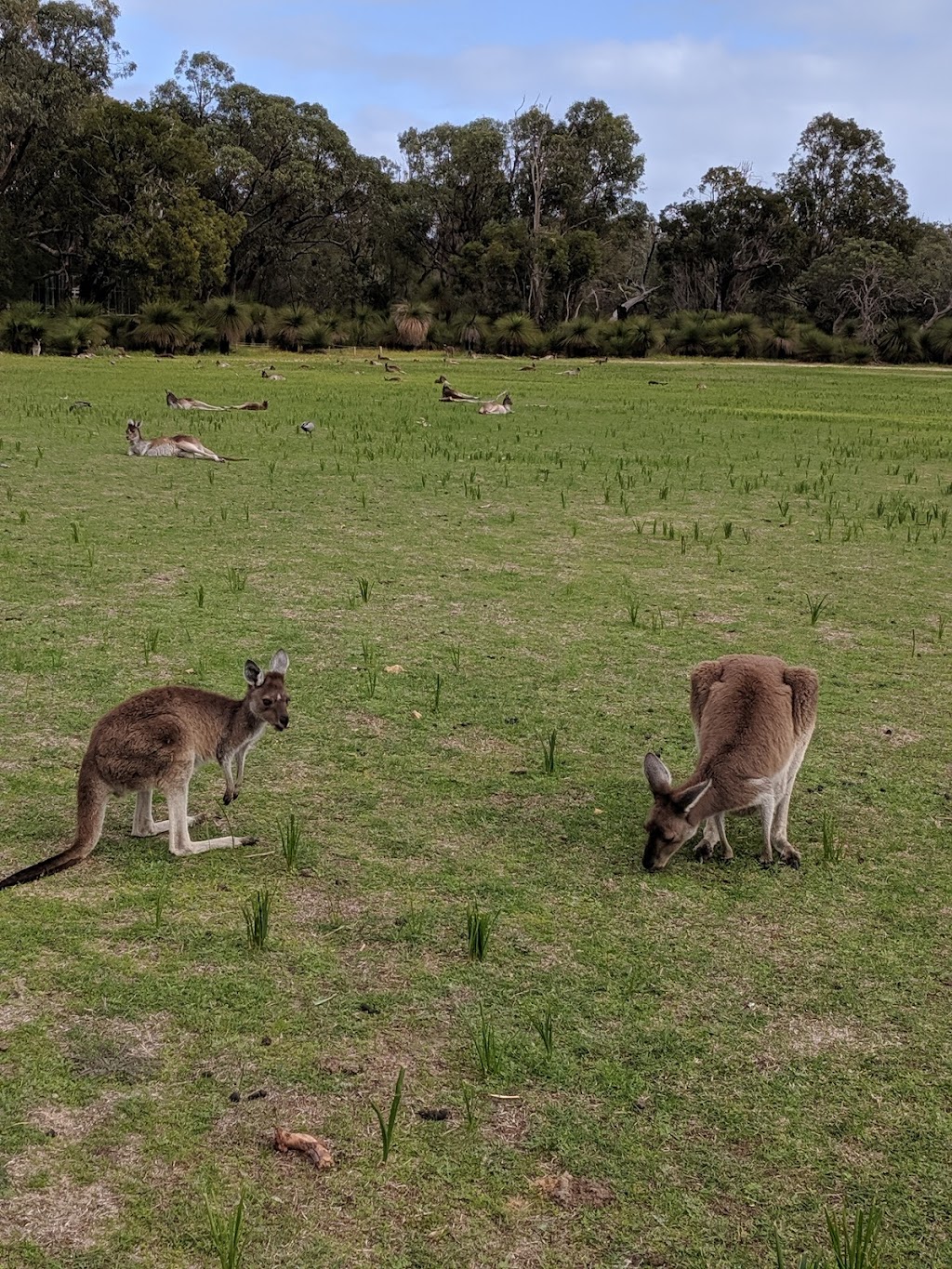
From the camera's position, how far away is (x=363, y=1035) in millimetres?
2777

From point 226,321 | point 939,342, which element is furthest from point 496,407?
point 939,342

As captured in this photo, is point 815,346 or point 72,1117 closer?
point 72,1117

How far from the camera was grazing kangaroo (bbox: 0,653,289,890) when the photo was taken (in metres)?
3.54

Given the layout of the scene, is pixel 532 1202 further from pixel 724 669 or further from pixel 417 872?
pixel 724 669

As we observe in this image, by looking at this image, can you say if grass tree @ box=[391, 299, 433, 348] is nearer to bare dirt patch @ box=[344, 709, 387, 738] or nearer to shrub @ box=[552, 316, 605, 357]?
shrub @ box=[552, 316, 605, 357]

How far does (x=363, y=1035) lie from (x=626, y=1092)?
630mm

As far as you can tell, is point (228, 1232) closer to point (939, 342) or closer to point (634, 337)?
point (634, 337)

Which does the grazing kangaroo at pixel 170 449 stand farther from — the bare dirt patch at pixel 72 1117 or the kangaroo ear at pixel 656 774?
the bare dirt patch at pixel 72 1117

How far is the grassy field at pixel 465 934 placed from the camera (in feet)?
7.47

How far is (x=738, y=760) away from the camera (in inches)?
143

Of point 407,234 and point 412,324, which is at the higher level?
point 407,234

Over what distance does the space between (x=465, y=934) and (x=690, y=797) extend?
0.79m

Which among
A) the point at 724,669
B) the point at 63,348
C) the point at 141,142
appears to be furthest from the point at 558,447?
the point at 141,142

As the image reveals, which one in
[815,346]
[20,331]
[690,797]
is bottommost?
[690,797]
